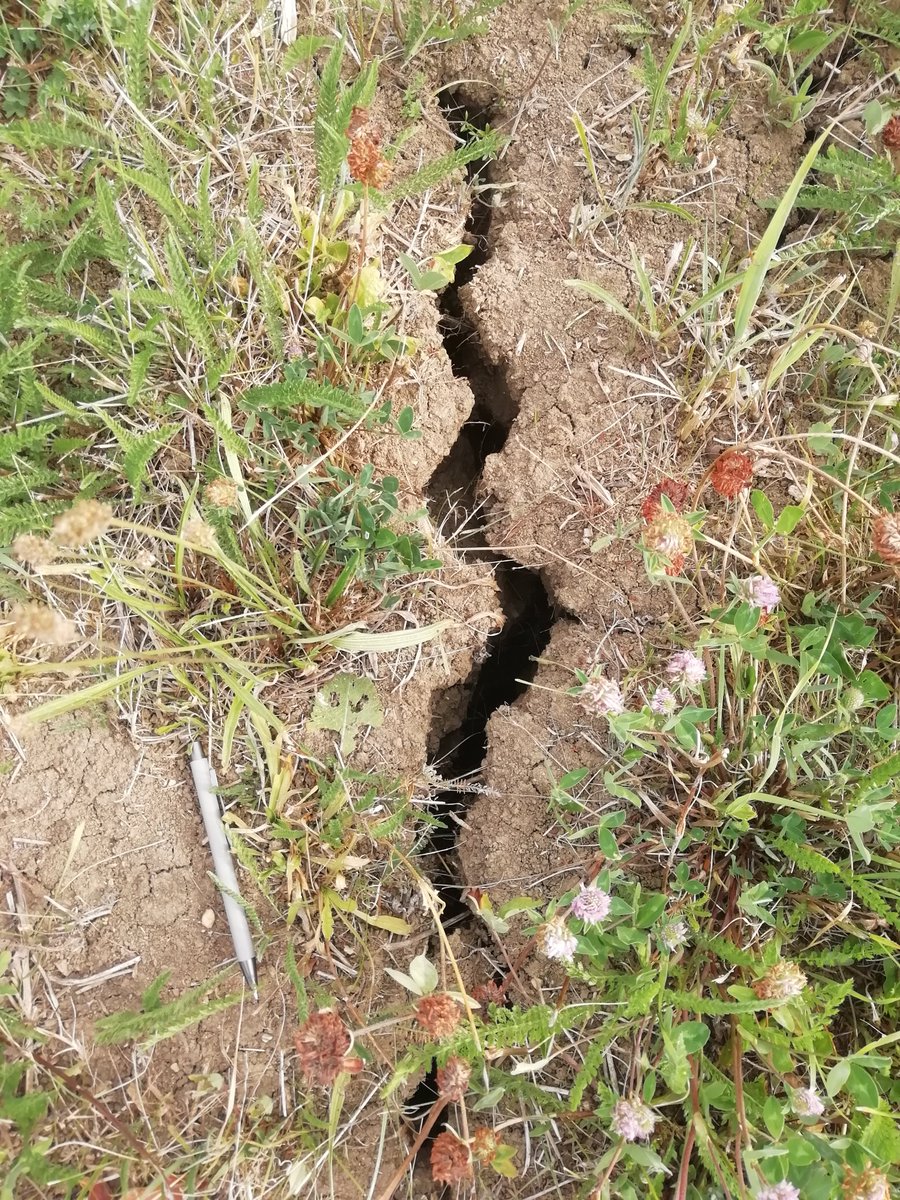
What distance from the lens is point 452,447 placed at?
224 cm

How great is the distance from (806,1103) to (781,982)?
0.24 meters

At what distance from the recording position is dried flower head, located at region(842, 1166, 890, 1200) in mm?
1474

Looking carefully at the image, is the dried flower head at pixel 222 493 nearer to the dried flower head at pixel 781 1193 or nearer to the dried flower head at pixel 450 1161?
the dried flower head at pixel 450 1161

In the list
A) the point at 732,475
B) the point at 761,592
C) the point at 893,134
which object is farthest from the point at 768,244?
the point at 761,592

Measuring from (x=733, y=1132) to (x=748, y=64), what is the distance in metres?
2.57

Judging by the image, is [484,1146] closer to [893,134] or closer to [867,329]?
[867,329]

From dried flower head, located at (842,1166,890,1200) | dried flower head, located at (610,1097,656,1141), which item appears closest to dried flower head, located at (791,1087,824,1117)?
dried flower head, located at (842,1166,890,1200)

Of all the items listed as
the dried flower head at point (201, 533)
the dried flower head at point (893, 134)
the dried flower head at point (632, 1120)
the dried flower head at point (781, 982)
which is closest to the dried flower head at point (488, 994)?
the dried flower head at point (632, 1120)

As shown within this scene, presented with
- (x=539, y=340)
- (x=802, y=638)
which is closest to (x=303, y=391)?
(x=539, y=340)

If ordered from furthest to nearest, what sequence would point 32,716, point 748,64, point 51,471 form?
point 748,64 → point 51,471 → point 32,716

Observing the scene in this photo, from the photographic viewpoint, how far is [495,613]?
2.06 metres

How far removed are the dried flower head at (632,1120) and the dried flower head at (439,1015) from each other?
38 centimetres

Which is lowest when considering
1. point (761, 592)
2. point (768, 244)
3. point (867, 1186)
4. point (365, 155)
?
point (867, 1186)

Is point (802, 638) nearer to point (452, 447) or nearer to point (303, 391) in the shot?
point (452, 447)
